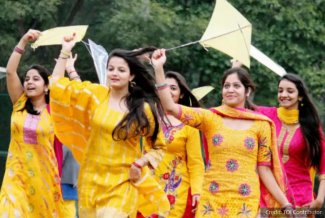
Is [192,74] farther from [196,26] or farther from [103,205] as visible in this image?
[103,205]

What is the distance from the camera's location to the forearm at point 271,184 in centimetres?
903

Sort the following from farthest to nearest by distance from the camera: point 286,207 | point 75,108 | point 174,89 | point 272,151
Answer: point 174,89 < point 286,207 < point 272,151 < point 75,108

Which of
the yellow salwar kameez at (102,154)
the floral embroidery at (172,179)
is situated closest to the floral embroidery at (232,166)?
the yellow salwar kameez at (102,154)

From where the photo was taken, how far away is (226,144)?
8.84 metres

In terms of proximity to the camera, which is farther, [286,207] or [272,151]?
[286,207]

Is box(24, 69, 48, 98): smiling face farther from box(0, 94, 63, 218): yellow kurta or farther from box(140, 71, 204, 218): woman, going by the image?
box(140, 71, 204, 218): woman

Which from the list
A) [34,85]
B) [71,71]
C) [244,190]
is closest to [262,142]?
[244,190]

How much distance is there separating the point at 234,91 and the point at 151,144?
0.99 metres

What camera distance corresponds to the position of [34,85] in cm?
977

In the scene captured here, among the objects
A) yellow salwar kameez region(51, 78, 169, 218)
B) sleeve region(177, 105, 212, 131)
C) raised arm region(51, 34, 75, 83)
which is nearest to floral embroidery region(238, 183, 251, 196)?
sleeve region(177, 105, 212, 131)

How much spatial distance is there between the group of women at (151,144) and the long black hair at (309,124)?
0.04 ft

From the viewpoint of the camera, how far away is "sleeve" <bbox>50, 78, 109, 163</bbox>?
27.3 feet

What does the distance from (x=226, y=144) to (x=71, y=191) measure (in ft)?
11.0

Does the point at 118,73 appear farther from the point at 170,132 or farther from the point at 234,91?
the point at 170,132
